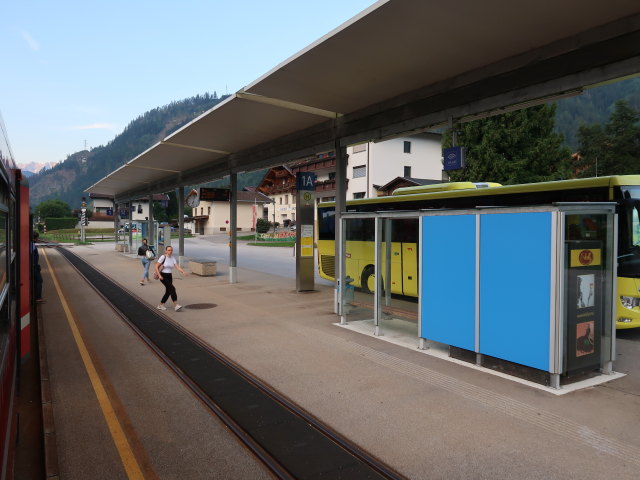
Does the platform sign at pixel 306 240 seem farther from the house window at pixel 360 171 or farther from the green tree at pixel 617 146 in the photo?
the green tree at pixel 617 146

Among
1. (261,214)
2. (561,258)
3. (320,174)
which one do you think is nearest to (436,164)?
(320,174)

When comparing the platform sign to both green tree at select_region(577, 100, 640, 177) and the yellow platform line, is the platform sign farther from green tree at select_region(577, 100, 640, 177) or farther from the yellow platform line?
green tree at select_region(577, 100, 640, 177)

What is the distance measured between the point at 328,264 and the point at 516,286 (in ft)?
34.2

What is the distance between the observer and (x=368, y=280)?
9.57 meters

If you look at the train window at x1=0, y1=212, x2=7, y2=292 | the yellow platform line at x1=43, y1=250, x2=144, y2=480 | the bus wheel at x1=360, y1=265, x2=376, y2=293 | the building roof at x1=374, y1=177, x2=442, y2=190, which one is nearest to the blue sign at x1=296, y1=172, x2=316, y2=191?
the bus wheel at x1=360, y1=265, x2=376, y2=293

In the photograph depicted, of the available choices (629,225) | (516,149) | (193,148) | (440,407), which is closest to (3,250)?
(440,407)

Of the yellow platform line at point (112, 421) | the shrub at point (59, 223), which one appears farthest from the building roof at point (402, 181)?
the shrub at point (59, 223)

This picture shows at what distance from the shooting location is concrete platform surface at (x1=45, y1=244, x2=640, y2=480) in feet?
13.1

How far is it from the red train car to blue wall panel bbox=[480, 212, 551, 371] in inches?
223

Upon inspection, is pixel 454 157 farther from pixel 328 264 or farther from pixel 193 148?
pixel 193 148

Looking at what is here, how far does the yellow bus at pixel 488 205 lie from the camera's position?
8.28 m

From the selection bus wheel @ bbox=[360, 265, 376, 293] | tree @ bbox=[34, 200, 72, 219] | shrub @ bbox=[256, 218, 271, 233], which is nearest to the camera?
bus wheel @ bbox=[360, 265, 376, 293]

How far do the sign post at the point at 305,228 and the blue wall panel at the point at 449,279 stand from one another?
6952 mm

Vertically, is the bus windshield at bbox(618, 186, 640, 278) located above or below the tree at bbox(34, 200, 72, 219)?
below
